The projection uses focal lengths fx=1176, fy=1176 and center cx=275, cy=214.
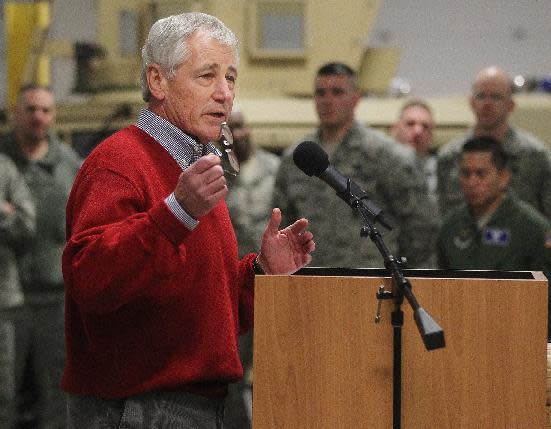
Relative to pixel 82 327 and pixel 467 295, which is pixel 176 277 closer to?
pixel 82 327

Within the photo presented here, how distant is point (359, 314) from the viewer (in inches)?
96.7

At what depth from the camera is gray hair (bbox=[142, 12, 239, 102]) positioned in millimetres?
2676

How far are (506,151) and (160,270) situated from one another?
13.6ft

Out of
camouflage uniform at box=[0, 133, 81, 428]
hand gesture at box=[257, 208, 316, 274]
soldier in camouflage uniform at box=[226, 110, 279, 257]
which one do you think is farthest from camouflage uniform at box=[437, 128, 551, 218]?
hand gesture at box=[257, 208, 316, 274]

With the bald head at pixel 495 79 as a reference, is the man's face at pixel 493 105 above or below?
below

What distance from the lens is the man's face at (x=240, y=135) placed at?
20.6 ft

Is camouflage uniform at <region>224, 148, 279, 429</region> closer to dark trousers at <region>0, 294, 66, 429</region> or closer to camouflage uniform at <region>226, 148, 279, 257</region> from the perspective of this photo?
camouflage uniform at <region>226, 148, 279, 257</region>

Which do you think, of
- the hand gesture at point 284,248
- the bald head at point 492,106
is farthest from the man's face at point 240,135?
the hand gesture at point 284,248

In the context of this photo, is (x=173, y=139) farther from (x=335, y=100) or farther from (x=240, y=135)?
(x=240, y=135)

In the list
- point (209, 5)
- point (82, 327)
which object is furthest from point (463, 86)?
point (82, 327)

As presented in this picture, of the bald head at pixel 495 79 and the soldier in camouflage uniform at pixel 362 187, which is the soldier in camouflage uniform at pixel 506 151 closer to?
the bald head at pixel 495 79

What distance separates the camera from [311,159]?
8.68 ft

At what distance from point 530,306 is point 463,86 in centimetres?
1117

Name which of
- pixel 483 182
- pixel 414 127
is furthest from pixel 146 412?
pixel 414 127
